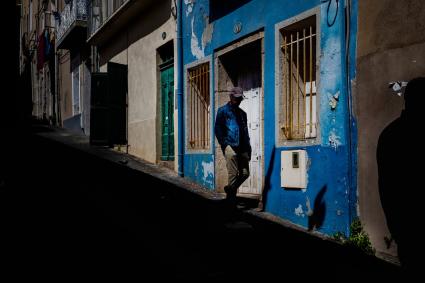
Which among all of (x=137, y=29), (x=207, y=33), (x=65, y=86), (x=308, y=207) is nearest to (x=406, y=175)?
(x=308, y=207)

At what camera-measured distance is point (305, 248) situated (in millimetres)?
5496

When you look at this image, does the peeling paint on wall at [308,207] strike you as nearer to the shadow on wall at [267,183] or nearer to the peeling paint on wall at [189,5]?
the shadow on wall at [267,183]

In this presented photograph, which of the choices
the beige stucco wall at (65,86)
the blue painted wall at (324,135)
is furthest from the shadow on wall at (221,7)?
the beige stucco wall at (65,86)

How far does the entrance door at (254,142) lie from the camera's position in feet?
27.0

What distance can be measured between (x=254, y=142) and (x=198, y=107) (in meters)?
1.85

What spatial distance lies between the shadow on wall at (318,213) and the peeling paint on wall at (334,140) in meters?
0.53

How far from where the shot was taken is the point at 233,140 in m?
6.70

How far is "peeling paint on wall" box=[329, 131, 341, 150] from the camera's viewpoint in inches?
231

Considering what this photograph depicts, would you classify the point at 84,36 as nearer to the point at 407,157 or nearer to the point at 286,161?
the point at 286,161

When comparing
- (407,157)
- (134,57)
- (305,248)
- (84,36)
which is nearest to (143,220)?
(305,248)

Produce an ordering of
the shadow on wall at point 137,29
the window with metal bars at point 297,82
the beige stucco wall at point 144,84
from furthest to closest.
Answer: the beige stucco wall at point 144,84 → the shadow on wall at point 137,29 → the window with metal bars at point 297,82

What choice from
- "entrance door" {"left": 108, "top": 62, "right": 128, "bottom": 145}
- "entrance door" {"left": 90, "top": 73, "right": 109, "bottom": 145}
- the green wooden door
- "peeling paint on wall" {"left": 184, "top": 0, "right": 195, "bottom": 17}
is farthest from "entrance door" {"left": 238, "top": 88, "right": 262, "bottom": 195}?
"entrance door" {"left": 90, "top": 73, "right": 109, "bottom": 145}

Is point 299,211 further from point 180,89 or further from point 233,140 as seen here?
point 180,89

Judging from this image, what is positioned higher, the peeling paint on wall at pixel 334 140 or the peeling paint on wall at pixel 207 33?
the peeling paint on wall at pixel 207 33
